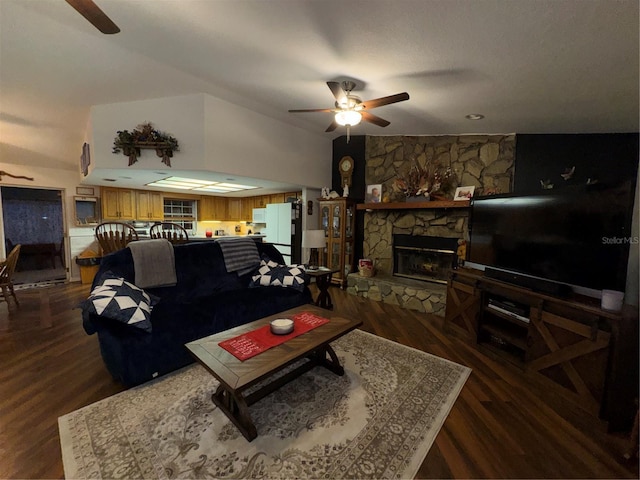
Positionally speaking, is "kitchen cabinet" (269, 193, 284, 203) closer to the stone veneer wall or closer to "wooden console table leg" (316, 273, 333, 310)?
the stone veneer wall

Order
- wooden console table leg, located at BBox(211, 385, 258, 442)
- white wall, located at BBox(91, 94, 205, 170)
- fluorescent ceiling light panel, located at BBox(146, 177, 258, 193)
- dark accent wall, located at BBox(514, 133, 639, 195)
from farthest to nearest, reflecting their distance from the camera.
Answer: fluorescent ceiling light panel, located at BBox(146, 177, 258, 193), white wall, located at BBox(91, 94, 205, 170), dark accent wall, located at BBox(514, 133, 639, 195), wooden console table leg, located at BBox(211, 385, 258, 442)

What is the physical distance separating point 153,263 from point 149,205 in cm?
370

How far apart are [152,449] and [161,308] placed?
3.85 feet

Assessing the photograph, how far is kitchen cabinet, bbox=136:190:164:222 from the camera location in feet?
17.8

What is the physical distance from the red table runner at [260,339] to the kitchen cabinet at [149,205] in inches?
197

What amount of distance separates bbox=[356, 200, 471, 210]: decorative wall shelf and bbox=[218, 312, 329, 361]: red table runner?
8.20 feet

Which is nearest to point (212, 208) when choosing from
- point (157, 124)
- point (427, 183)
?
point (157, 124)

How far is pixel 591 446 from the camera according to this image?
4.92ft

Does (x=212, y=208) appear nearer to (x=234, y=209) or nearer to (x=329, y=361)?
(x=234, y=209)

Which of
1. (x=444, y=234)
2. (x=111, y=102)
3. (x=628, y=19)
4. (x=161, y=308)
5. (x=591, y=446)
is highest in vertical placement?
(x=111, y=102)

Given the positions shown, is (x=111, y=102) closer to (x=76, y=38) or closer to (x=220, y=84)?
(x=76, y=38)

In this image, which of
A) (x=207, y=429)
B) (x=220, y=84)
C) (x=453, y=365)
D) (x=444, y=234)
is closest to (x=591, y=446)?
(x=453, y=365)

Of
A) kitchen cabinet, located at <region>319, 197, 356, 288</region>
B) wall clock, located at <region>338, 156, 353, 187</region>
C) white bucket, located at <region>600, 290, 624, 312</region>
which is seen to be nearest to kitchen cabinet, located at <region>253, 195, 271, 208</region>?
kitchen cabinet, located at <region>319, 197, 356, 288</region>

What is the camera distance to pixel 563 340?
1881 millimetres
